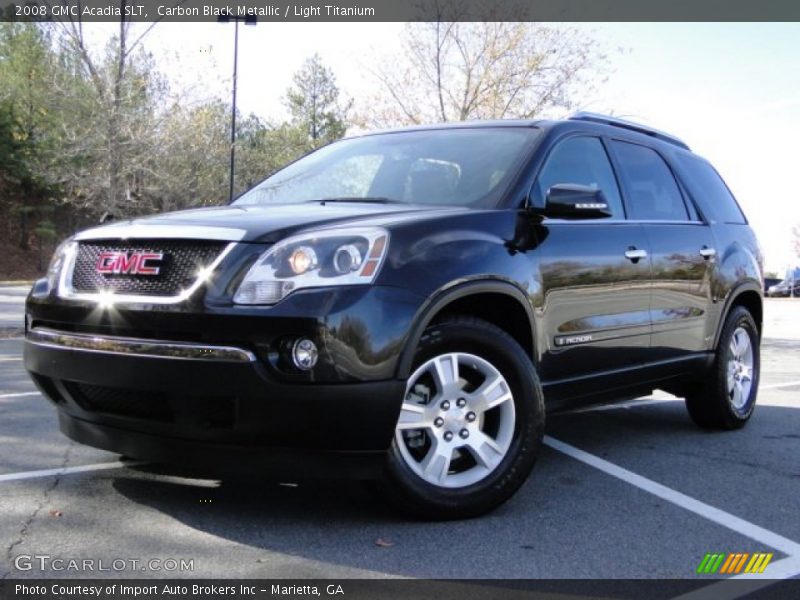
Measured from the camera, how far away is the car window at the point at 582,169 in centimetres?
431

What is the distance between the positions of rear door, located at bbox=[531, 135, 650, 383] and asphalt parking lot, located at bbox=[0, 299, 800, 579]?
2.19 ft

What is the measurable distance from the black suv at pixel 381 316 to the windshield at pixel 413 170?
16 mm

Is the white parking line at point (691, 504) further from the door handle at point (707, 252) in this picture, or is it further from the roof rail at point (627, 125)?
the roof rail at point (627, 125)

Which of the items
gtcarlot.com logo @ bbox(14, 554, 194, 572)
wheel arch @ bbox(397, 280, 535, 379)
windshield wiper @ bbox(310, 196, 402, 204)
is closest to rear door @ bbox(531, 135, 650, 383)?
wheel arch @ bbox(397, 280, 535, 379)

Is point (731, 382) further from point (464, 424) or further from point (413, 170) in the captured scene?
point (464, 424)

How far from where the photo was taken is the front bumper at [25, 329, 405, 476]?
3.01 m

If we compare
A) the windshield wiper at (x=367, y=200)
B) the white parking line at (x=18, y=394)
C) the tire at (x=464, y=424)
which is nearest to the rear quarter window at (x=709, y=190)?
the windshield wiper at (x=367, y=200)

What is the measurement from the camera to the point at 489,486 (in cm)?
353

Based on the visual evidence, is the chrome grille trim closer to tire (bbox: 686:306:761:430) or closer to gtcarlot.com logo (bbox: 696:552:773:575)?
gtcarlot.com logo (bbox: 696:552:773:575)

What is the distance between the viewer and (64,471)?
4.16 m

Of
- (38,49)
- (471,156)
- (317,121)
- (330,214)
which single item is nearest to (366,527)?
(330,214)

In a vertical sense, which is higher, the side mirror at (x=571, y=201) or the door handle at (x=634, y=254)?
the side mirror at (x=571, y=201)

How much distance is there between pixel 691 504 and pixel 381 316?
6.26 feet

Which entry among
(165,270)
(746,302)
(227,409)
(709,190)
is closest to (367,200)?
(165,270)
